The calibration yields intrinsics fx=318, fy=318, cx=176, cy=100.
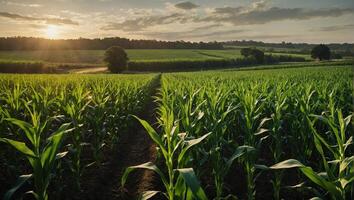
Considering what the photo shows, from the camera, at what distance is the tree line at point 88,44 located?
94.6 m

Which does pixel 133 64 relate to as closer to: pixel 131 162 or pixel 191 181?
pixel 131 162

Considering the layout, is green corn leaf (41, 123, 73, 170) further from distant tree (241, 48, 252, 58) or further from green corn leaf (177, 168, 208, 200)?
distant tree (241, 48, 252, 58)

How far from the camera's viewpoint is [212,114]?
18.7 feet

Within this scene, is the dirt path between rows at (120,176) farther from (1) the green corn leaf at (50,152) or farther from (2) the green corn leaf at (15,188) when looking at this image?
(2) the green corn leaf at (15,188)

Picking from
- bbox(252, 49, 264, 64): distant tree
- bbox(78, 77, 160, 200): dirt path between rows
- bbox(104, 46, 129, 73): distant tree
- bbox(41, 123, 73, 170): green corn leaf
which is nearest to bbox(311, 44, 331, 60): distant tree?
bbox(252, 49, 264, 64): distant tree

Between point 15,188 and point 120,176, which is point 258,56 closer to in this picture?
point 120,176

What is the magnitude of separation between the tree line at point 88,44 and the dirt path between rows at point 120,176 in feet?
320

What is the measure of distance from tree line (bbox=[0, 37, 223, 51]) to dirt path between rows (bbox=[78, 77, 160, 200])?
97.5m

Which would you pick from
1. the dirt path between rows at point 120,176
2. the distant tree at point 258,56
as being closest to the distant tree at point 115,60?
the distant tree at point 258,56

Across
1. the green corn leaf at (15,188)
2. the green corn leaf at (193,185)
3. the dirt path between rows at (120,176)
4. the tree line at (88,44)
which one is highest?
the tree line at (88,44)

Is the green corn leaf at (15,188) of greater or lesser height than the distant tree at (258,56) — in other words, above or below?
above

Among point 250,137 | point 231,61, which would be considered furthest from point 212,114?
point 231,61

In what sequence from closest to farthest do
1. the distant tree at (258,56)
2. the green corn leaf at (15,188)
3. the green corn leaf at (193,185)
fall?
the green corn leaf at (193,185) → the green corn leaf at (15,188) → the distant tree at (258,56)

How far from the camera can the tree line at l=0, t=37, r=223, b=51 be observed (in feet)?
310
